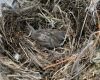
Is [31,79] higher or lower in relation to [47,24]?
lower

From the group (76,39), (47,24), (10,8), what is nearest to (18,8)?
(10,8)

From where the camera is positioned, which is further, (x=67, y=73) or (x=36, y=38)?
(x=36, y=38)

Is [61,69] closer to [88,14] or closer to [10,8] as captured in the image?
[88,14]

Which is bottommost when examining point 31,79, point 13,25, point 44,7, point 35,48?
point 31,79

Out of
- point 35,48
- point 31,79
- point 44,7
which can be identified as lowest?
point 31,79

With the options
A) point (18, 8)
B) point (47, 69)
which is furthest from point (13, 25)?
point (47, 69)

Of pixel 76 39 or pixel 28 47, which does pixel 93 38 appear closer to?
pixel 76 39
